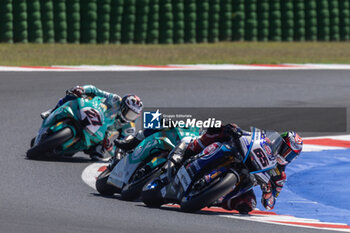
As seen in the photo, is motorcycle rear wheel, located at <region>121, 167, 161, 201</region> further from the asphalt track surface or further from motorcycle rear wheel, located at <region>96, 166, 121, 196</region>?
motorcycle rear wheel, located at <region>96, 166, 121, 196</region>

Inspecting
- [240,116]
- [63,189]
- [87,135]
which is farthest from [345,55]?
[63,189]

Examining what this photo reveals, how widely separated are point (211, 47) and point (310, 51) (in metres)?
2.79

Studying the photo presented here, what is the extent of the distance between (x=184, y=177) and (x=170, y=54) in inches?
551

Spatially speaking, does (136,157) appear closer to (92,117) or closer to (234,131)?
(234,131)

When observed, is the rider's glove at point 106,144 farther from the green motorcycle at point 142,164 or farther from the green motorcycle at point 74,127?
the green motorcycle at point 142,164

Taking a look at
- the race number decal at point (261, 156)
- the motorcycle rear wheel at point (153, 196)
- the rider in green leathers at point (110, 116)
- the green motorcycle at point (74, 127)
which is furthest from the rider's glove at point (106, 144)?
the race number decal at point (261, 156)

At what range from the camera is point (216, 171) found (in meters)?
7.16

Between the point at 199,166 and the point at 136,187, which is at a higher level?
the point at 199,166

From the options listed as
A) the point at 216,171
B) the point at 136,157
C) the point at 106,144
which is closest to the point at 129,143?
the point at 136,157

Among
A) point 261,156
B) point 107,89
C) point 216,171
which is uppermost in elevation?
point 261,156

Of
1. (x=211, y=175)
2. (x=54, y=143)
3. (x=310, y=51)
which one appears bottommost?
(x=310, y=51)

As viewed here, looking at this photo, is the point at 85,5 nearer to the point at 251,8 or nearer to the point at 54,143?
the point at 251,8

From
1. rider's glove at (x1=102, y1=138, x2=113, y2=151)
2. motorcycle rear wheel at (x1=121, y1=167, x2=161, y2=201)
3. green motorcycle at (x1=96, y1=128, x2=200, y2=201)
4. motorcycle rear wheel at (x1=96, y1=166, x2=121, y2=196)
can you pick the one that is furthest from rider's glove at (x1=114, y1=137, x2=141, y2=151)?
rider's glove at (x1=102, y1=138, x2=113, y2=151)

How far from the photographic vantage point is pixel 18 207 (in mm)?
6957
